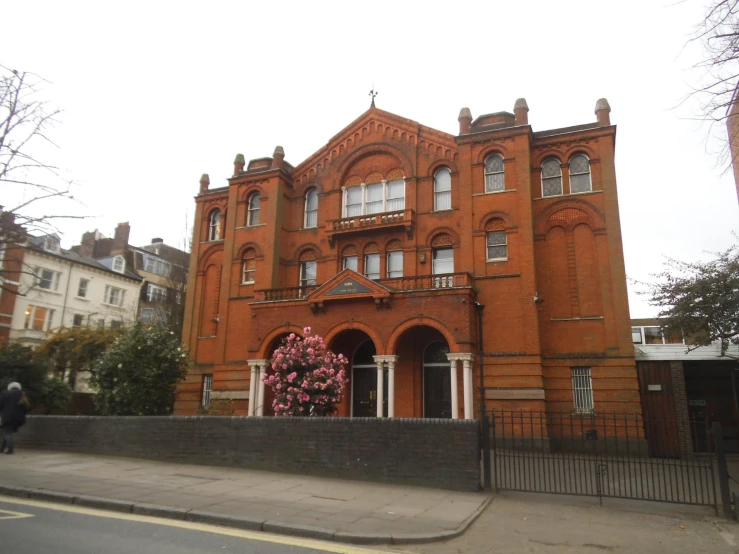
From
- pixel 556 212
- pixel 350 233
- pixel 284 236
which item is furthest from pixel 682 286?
pixel 284 236

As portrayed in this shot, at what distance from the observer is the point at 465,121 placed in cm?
2500

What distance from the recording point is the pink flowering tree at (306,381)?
639 inches

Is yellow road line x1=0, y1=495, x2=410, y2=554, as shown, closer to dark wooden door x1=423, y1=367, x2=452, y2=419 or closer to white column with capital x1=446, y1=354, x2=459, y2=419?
white column with capital x1=446, y1=354, x2=459, y2=419

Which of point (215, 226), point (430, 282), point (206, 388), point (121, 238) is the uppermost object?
point (121, 238)

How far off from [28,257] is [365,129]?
28.5 meters

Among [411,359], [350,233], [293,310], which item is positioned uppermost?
[350,233]

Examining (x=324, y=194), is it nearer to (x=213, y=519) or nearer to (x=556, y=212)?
(x=556, y=212)

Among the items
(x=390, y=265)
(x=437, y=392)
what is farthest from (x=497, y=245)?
(x=437, y=392)

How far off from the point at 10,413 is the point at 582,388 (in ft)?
63.9

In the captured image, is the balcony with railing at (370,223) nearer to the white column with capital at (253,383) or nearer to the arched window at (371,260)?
the arched window at (371,260)

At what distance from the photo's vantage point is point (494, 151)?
79.7 ft

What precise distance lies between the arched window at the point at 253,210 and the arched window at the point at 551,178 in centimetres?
1454

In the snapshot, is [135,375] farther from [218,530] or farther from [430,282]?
[218,530]

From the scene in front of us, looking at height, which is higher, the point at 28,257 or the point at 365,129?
the point at 365,129
